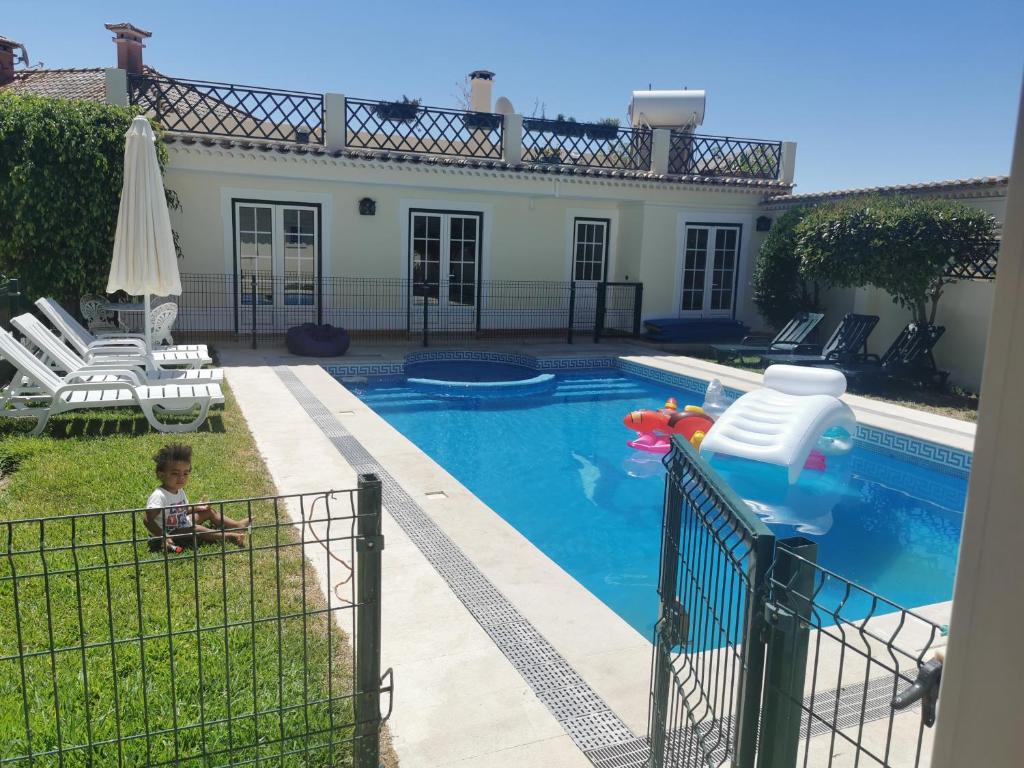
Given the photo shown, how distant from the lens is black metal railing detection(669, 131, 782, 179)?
18.3 metres

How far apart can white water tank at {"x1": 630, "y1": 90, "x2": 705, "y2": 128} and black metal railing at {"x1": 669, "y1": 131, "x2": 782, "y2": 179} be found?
74cm

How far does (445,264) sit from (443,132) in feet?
8.71

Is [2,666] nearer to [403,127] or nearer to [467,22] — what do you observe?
[403,127]

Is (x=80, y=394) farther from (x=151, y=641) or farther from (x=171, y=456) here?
(x=151, y=641)

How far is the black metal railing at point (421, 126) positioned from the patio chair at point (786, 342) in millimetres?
6419

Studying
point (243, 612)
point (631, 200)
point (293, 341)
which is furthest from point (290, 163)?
point (243, 612)

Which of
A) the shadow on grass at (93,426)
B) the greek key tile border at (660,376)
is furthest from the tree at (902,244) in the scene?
the shadow on grass at (93,426)

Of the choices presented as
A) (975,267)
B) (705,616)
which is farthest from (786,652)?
(975,267)

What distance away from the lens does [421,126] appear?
1586 cm

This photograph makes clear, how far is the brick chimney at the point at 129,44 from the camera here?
1736 cm

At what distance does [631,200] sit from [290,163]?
23.8 ft

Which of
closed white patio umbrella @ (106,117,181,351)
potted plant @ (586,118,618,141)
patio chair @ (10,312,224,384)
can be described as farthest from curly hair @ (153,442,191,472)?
potted plant @ (586,118,618,141)

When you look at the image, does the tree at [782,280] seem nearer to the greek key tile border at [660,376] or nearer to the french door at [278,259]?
the greek key tile border at [660,376]

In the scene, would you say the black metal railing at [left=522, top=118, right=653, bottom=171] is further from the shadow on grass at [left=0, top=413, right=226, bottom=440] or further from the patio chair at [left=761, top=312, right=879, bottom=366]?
the shadow on grass at [left=0, top=413, right=226, bottom=440]
